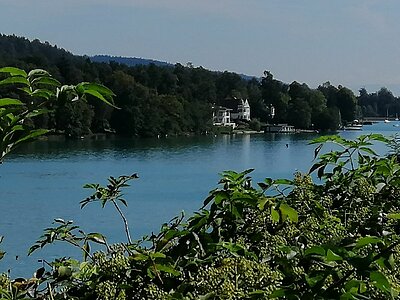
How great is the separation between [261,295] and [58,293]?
662 millimetres

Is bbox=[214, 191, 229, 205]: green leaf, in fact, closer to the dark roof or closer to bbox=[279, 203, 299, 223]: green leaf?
bbox=[279, 203, 299, 223]: green leaf

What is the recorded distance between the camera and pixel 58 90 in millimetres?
1329

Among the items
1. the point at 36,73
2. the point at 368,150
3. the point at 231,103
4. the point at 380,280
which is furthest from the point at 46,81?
the point at 231,103

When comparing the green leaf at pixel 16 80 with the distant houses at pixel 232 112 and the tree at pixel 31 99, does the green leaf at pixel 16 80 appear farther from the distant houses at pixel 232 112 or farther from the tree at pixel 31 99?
the distant houses at pixel 232 112

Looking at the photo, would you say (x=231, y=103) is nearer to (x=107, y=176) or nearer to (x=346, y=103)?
(x=346, y=103)

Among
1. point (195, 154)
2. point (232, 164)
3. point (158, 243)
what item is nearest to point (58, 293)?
point (158, 243)

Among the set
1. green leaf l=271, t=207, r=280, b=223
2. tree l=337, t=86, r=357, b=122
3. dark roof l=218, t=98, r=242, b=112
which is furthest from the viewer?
dark roof l=218, t=98, r=242, b=112

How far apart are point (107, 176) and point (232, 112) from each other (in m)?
68.5

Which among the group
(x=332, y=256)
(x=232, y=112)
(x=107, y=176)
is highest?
(x=332, y=256)

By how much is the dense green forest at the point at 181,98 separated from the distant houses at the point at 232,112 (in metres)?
1.62

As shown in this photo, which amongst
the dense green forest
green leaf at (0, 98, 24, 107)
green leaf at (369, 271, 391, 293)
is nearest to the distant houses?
the dense green forest

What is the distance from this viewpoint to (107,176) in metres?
34.1

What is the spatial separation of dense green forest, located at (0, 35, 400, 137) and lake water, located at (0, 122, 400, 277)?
341 cm

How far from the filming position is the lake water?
661 inches
